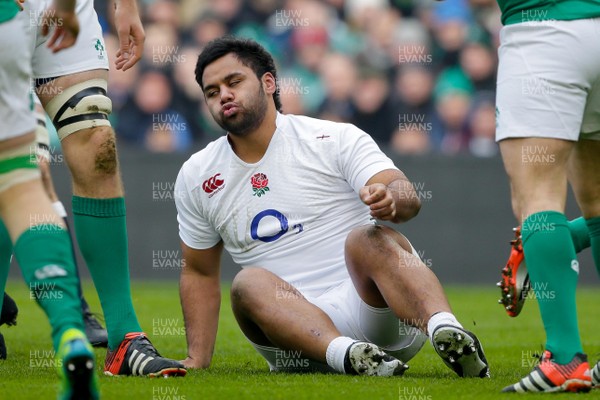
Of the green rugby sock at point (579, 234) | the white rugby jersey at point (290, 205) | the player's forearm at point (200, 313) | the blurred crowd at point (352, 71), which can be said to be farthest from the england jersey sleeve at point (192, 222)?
the blurred crowd at point (352, 71)

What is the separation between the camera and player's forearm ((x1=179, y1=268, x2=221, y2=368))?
4.90 meters

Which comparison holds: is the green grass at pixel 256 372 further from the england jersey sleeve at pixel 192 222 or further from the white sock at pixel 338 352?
the england jersey sleeve at pixel 192 222

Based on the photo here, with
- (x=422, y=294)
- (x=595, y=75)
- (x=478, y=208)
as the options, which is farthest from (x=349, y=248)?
(x=478, y=208)

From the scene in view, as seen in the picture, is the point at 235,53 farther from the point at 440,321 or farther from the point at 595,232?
the point at 595,232

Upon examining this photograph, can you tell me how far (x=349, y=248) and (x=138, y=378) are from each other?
960 mm

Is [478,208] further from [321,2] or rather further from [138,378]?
[138,378]

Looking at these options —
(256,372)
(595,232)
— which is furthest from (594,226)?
(256,372)

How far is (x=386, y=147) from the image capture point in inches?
440

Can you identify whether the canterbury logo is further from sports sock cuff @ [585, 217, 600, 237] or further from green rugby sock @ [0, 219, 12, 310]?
sports sock cuff @ [585, 217, 600, 237]

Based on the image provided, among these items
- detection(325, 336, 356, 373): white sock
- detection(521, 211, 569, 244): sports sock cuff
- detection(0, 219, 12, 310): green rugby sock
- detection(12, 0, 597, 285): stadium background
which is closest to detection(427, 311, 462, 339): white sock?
detection(325, 336, 356, 373): white sock

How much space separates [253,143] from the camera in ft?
16.6

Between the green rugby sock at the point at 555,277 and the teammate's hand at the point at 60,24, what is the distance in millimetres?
1741

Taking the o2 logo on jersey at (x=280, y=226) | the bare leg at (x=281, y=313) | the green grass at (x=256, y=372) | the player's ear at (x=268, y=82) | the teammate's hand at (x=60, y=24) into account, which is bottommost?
the green grass at (x=256, y=372)

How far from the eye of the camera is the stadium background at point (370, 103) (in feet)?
36.2
